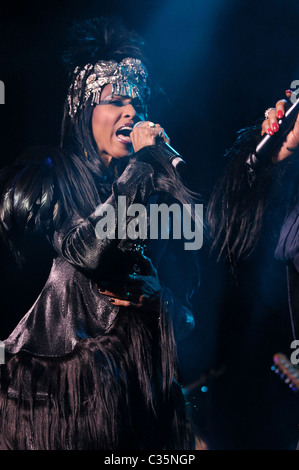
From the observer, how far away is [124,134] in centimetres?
178

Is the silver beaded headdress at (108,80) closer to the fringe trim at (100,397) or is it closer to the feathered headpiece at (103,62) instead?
the feathered headpiece at (103,62)

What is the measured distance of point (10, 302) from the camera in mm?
1790

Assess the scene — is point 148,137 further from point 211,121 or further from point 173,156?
point 211,121

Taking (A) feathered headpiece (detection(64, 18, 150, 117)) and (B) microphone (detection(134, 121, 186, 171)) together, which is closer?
(B) microphone (detection(134, 121, 186, 171))

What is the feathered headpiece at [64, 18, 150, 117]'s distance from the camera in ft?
5.77

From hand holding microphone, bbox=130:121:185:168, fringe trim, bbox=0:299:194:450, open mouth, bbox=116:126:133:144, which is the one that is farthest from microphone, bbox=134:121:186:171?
fringe trim, bbox=0:299:194:450

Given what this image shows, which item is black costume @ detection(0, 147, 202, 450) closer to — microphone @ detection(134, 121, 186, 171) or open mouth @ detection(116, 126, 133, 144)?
microphone @ detection(134, 121, 186, 171)

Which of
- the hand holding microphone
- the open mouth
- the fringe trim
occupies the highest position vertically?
the open mouth

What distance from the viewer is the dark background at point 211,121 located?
173 centimetres

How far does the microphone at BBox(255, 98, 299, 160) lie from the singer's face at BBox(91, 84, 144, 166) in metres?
0.45

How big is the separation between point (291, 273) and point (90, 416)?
0.73 metres

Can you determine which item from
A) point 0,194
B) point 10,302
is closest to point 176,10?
point 0,194

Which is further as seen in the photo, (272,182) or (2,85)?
(2,85)
